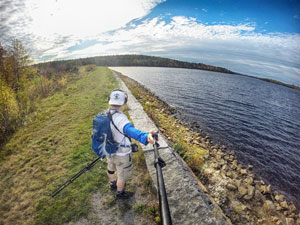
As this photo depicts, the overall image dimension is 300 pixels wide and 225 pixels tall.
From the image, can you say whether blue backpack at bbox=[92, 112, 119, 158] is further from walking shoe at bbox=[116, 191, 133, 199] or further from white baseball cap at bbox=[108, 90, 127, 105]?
walking shoe at bbox=[116, 191, 133, 199]

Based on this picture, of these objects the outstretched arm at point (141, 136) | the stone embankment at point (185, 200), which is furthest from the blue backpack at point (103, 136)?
the stone embankment at point (185, 200)

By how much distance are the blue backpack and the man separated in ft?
0.30

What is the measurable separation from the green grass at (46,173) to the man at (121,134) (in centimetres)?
154

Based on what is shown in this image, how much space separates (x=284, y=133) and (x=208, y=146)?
10694 mm

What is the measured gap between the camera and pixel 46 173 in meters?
4.90

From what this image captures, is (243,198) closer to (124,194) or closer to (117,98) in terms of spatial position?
(124,194)

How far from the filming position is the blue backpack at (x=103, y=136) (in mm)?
2770

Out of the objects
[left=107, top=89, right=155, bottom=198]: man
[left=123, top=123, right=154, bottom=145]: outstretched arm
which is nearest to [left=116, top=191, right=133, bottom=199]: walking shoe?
[left=107, top=89, right=155, bottom=198]: man

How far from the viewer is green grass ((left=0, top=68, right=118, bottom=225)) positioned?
141 inches

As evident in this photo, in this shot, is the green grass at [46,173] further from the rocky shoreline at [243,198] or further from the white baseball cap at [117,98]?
the rocky shoreline at [243,198]

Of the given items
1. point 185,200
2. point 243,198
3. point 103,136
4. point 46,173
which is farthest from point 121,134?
point 243,198

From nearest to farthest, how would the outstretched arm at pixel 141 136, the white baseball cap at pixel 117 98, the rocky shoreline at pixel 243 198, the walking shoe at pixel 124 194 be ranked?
the outstretched arm at pixel 141 136, the white baseball cap at pixel 117 98, the walking shoe at pixel 124 194, the rocky shoreline at pixel 243 198

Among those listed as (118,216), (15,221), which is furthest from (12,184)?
(118,216)

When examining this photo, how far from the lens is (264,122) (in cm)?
1628
